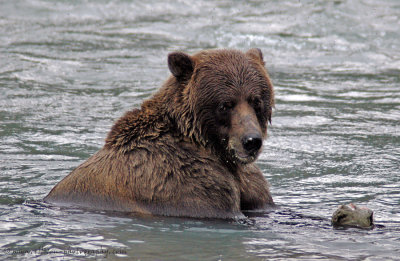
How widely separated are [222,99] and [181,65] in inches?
22.0

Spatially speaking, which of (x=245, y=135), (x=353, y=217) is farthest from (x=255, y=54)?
(x=353, y=217)

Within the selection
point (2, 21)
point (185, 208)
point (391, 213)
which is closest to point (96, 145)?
point (185, 208)

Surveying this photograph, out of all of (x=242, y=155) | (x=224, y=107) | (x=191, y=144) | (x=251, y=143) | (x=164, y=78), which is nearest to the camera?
(x=251, y=143)

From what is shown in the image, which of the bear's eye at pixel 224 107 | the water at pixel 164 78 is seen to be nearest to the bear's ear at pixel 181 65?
the bear's eye at pixel 224 107

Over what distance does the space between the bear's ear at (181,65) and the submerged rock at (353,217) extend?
6.54ft

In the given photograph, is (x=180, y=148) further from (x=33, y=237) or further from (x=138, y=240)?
(x=33, y=237)

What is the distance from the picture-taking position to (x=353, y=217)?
636 centimetres

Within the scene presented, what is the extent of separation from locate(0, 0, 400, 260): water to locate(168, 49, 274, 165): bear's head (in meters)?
0.78

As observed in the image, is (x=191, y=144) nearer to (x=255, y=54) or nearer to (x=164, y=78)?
(x=255, y=54)

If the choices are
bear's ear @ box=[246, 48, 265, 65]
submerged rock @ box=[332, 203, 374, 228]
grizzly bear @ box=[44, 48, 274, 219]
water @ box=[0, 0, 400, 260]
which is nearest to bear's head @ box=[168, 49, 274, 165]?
grizzly bear @ box=[44, 48, 274, 219]

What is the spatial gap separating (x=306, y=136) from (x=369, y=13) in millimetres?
11986

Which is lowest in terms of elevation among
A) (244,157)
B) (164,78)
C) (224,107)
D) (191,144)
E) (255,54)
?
(244,157)

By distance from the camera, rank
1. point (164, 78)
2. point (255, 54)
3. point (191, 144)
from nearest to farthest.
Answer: point (191, 144) < point (255, 54) < point (164, 78)

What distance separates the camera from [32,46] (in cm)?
1744
